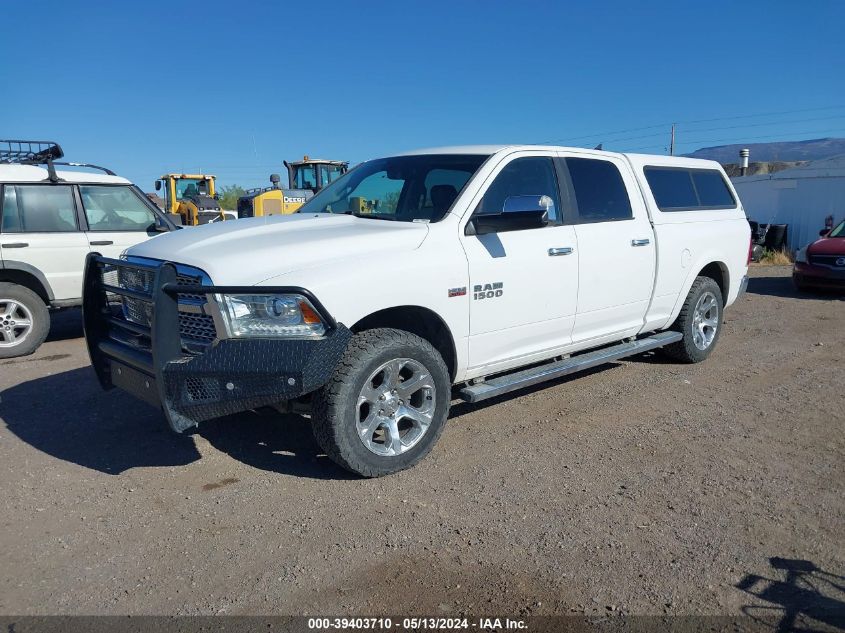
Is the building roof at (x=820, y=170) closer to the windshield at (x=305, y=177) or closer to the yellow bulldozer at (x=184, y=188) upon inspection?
the windshield at (x=305, y=177)

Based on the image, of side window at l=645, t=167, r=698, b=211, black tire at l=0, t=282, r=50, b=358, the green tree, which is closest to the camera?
side window at l=645, t=167, r=698, b=211

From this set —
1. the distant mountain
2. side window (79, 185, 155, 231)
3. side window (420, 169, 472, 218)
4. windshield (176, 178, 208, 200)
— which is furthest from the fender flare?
the distant mountain

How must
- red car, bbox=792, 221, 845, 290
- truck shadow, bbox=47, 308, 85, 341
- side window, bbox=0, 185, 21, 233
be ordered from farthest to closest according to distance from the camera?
1. red car, bbox=792, 221, 845, 290
2. truck shadow, bbox=47, 308, 85, 341
3. side window, bbox=0, 185, 21, 233

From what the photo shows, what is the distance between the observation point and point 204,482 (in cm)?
407

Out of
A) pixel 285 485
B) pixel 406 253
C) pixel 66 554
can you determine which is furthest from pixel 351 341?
pixel 66 554

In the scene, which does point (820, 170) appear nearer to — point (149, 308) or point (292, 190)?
point (292, 190)

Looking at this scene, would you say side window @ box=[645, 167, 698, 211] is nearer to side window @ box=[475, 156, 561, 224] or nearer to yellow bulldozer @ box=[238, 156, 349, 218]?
side window @ box=[475, 156, 561, 224]

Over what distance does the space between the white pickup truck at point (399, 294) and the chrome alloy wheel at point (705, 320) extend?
536 mm

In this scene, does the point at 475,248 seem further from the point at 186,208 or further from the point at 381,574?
the point at 186,208

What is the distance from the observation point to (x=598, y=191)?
18.1 ft

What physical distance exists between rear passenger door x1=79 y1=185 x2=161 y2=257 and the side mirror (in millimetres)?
5277

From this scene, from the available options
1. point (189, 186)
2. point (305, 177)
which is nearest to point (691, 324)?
point (305, 177)

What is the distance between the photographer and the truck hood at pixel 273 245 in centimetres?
364

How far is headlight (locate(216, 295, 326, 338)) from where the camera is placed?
11.6 ft
